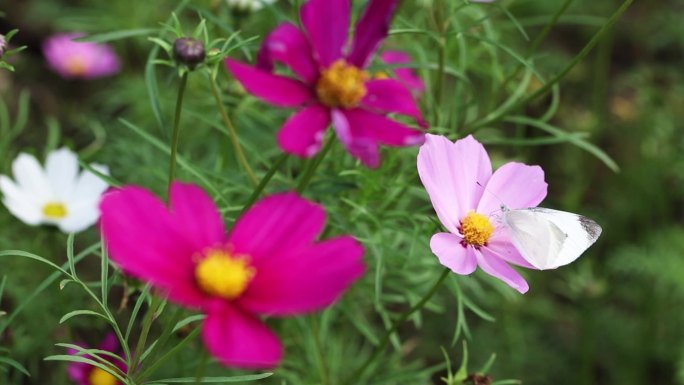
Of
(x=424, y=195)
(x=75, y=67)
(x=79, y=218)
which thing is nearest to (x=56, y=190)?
(x=79, y=218)

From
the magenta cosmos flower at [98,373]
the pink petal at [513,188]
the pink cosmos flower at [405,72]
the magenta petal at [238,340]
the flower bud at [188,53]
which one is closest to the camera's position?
the magenta petal at [238,340]

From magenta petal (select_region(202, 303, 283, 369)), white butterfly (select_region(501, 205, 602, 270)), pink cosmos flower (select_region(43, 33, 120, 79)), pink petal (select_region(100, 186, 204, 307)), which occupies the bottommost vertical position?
pink cosmos flower (select_region(43, 33, 120, 79))

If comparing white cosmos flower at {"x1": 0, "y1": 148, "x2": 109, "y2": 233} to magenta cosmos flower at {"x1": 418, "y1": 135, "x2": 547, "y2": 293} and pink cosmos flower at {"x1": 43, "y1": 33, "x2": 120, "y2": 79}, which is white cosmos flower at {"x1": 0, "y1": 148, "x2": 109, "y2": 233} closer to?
magenta cosmos flower at {"x1": 418, "y1": 135, "x2": 547, "y2": 293}

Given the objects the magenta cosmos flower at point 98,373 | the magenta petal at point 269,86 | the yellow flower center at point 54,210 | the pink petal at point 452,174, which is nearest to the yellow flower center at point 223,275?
the magenta petal at point 269,86

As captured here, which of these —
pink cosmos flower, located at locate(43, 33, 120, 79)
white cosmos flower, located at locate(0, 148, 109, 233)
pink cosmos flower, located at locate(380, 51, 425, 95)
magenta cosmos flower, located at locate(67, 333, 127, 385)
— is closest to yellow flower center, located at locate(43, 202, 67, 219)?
white cosmos flower, located at locate(0, 148, 109, 233)

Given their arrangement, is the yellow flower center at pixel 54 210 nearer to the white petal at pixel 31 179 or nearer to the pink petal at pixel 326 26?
the white petal at pixel 31 179

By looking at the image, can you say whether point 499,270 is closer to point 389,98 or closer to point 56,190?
point 389,98
